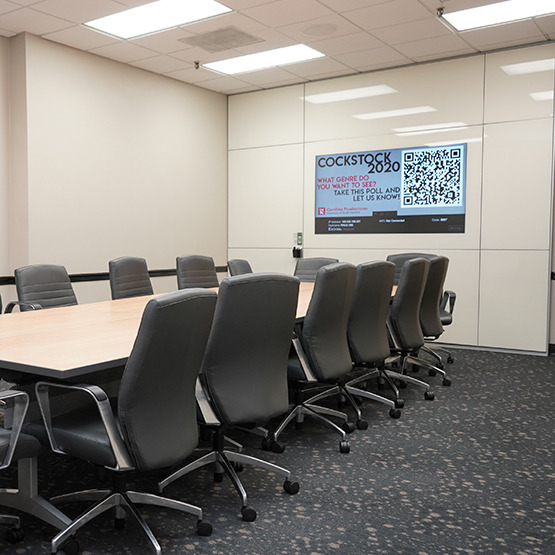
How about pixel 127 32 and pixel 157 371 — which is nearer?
pixel 157 371

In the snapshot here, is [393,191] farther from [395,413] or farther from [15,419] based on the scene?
[15,419]

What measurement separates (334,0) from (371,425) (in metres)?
3.42

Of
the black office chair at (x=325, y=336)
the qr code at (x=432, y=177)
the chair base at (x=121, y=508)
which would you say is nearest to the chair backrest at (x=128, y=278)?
the black office chair at (x=325, y=336)

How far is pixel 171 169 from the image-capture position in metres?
7.37

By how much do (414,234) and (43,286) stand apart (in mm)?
4117

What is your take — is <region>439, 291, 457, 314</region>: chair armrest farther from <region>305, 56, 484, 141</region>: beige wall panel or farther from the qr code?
<region>305, 56, 484, 141</region>: beige wall panel

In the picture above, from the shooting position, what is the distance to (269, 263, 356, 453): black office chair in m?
3.25

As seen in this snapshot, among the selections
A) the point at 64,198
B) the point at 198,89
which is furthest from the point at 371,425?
the point at 198,89

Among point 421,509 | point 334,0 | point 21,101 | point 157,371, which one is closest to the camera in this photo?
point 157,371

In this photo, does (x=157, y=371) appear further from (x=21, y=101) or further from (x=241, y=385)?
(x=21, y=101)

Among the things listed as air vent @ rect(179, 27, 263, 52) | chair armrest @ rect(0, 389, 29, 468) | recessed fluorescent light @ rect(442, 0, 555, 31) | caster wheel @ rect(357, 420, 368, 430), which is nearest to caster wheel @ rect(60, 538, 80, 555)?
chair armrest @ rect(0, 389, 29, 468)

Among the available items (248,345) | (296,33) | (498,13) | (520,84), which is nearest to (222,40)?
(296,33)

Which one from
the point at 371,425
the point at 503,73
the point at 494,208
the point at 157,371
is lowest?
the point at 371,425

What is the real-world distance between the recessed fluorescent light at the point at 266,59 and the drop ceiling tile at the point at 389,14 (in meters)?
0.93
